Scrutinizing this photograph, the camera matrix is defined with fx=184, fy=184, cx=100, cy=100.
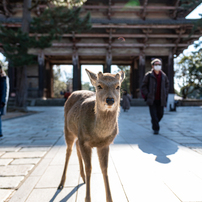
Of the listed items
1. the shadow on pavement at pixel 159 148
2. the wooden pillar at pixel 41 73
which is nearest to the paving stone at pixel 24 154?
the shadow on pavement at pixel 159 148

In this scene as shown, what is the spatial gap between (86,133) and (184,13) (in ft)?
66.7

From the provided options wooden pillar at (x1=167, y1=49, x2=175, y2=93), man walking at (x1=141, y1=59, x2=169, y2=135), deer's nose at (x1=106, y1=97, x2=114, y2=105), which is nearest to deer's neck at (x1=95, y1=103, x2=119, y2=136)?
deer's nose at (x1=106, y1=97, x2=114, y2=105)

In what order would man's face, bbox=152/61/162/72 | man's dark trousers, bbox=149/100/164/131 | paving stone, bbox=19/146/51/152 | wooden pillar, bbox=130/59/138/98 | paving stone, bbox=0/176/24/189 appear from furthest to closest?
wooden pillar, bbox=130/59/138/98 → man's dark trousers, bbox=149/100/164/131 → man's face, bbox=152/61/162/72 → paving stone, bbox=19/146/51/152 → paving stone, bbox=0/176/24/189

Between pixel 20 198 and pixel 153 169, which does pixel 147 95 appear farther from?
pixel 20 198

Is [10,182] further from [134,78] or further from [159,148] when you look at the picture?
[134,78]

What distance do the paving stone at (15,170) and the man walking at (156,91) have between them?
359 cm

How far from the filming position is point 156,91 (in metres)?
5.32

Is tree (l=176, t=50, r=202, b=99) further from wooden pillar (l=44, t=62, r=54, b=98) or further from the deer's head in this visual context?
the deer's head

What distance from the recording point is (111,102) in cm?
158

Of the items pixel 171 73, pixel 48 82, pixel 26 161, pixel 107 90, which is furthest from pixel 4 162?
pixel 48 82

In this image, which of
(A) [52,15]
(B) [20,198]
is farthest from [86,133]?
(A) [52,15]

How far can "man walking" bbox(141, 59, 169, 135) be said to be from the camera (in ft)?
17.1

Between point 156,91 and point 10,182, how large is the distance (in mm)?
4254

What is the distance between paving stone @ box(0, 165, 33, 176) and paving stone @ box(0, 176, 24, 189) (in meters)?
0.13
